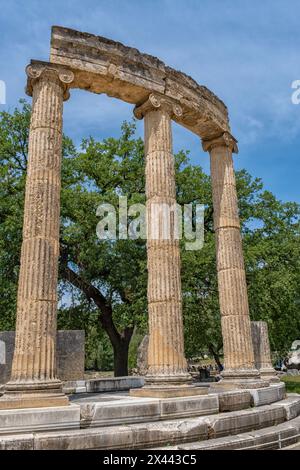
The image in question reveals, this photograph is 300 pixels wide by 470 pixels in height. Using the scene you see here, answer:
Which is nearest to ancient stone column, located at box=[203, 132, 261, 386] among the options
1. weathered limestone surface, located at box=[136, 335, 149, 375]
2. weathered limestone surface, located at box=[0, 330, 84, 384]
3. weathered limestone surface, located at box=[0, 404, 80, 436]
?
weathered limestone surface, located at box=[0, 330, 84, 384]

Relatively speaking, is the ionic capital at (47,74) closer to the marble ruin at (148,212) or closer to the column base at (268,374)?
the marble ruin at (148,212)

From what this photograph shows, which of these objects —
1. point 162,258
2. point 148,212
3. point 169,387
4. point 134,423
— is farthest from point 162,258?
point 134,423

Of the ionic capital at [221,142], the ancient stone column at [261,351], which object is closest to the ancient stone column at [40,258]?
the ionic capital at [221,142]

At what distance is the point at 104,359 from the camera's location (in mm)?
67938

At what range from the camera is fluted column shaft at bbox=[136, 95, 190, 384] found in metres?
10.7

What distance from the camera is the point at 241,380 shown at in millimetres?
12820

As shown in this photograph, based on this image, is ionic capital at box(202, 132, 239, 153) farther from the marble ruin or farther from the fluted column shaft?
the fluted column shaft

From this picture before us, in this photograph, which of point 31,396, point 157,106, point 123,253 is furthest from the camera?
point 123,253

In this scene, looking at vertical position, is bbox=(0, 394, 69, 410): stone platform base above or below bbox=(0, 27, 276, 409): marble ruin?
below

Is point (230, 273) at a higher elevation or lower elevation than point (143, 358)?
higher

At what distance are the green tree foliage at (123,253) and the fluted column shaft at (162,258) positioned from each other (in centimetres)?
826

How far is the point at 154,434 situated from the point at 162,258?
191 inches

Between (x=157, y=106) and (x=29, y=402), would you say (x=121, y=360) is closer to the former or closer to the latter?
(x=29, y=402)

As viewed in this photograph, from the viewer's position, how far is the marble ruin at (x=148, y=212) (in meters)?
9.27
